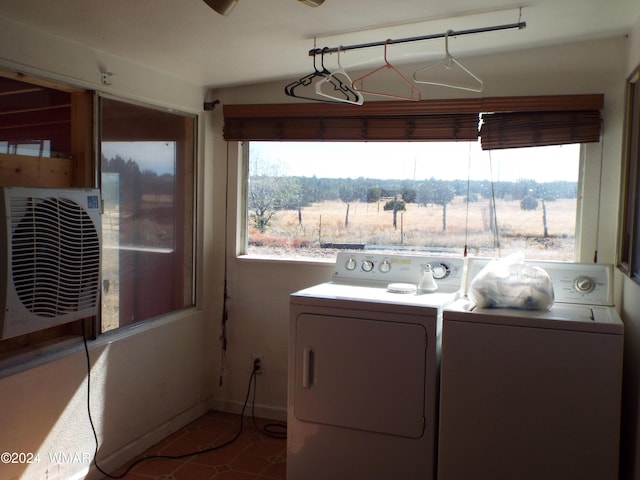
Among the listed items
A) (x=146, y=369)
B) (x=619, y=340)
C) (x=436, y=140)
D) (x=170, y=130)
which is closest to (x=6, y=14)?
(x=170, y=130)

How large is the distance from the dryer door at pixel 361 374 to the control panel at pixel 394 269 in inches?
21.3

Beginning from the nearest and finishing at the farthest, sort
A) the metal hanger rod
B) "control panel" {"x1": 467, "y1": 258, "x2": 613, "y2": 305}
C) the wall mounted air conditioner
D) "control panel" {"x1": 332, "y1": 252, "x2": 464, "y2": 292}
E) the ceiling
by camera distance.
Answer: the wall mounted air conditioner, the ceiling, the metal hanger rod, "control panel" {"x1": 467, "y1": 258, "x2": 613, "y2": 305}, "control panel" {"x1": 332, "y1": 252, "x2": 464, "y2": 292}

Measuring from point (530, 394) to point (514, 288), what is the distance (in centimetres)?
44

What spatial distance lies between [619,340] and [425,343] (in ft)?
2.35

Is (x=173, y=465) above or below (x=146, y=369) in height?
below

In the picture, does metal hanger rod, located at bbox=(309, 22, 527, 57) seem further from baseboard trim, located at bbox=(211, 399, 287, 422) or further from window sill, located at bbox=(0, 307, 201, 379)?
baseboard trim, located at bbox=(211, 399, 287, 422)

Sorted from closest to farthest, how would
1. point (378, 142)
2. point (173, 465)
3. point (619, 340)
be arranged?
point (619, 340), point (173, 465), point (378, 142)

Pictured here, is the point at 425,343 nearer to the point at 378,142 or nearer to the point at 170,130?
the point at 378,142

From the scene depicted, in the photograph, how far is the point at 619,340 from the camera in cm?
200

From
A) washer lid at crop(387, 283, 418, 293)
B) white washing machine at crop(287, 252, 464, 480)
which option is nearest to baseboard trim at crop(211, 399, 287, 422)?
white washing machine at crop(287, 252, 464, 480)

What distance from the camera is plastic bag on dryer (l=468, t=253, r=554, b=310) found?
2262 mm

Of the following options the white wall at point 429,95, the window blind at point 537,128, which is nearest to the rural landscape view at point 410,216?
the white wall at point 429,95

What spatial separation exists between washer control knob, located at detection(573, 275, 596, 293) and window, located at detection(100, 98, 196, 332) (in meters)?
2.16

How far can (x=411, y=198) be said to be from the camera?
316cm
